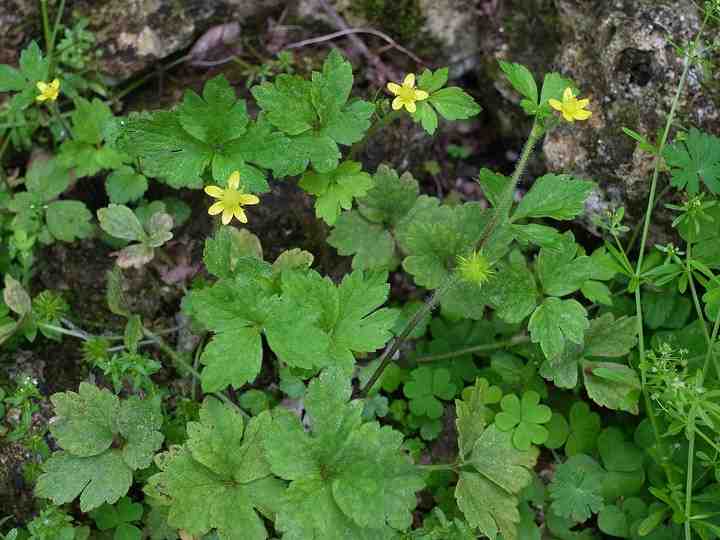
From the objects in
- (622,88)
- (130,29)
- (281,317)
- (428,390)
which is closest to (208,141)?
(281,317)

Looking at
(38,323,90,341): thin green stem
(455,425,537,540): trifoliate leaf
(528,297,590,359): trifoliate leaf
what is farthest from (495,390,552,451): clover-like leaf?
(38,323,90,341): thin green stem

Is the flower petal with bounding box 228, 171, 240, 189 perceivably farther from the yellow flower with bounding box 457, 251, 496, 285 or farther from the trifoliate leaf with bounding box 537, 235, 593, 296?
the trifoliate leaf with bounding box 537, 235, 593, 296

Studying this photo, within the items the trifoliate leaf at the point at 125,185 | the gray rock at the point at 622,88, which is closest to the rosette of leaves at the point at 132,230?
the trifoliate leaf at the point at 125,185

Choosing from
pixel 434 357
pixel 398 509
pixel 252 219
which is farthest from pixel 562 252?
pixel 252 219

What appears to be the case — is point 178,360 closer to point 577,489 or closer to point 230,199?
point 230,199

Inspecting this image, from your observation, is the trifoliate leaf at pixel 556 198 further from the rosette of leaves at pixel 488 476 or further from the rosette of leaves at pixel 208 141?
the rosette of leaves at pixel 208 141

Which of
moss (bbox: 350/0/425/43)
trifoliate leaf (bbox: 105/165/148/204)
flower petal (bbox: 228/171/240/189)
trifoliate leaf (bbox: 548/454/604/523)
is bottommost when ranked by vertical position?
trifoliate leaf (bbox: 548/454/604/523)

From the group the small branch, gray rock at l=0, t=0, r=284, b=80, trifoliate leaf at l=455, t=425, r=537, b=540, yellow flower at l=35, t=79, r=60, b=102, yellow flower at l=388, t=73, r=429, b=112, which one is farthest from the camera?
the small branch
